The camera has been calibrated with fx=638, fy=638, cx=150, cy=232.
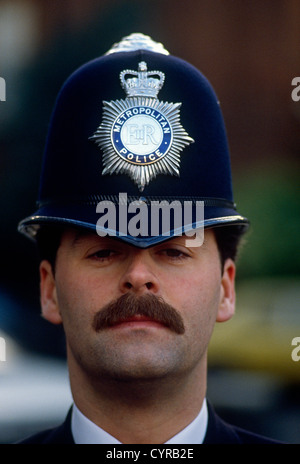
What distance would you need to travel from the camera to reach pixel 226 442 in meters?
2.86

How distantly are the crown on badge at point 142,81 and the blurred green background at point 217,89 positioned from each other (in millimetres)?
6032

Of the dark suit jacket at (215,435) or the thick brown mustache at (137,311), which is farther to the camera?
the dark suit jacket at (215,435)

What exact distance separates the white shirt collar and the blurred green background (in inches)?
224

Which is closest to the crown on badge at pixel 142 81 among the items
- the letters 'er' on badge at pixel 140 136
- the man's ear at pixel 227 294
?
the letters 'er' on badge at pixel 140 136

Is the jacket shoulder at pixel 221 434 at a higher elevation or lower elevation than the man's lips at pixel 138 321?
lower

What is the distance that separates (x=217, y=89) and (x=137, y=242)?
8.33 metres

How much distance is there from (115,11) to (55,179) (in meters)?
8.37

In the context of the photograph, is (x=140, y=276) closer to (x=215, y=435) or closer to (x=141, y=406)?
(x=141, y=406)

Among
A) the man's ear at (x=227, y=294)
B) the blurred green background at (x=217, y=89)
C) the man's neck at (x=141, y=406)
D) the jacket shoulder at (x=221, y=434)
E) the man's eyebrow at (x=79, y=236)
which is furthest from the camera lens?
the blurred green background at (x=217, y=89)

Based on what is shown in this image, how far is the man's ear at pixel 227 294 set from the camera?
9.70 ft

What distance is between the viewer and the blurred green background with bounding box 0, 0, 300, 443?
9188mm

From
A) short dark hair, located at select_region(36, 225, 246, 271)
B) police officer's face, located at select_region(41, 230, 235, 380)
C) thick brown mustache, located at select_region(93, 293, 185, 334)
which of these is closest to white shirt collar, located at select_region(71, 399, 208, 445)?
police officer's face, located at select_region(41, 230, 235, 380)

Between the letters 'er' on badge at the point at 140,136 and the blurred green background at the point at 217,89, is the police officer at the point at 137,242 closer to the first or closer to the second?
the letters 'er' on badge at the point at 140,136

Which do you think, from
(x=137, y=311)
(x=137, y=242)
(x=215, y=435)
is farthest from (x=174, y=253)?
(x=215, y=435)
